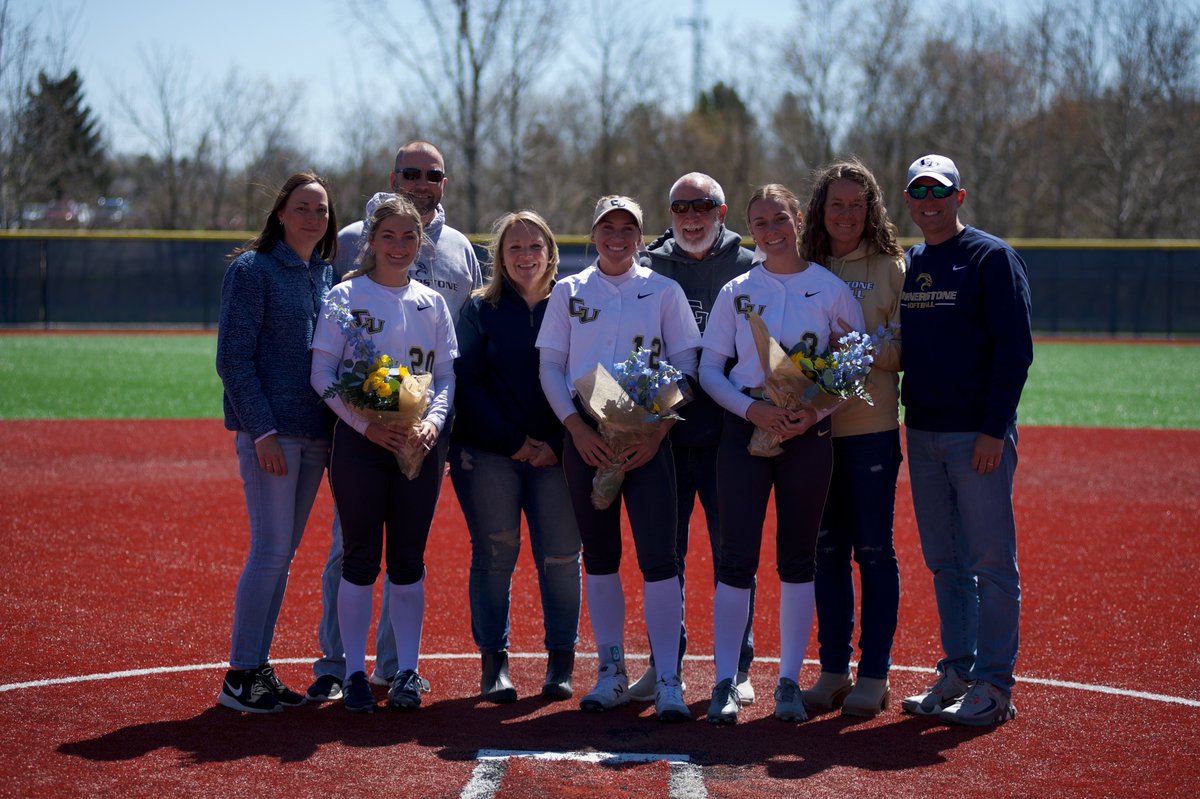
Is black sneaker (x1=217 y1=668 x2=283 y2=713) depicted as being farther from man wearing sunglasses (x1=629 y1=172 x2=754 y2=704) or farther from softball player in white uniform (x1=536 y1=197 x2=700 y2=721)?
man wearing sunglasses (x1=629 y1=172 x2=754 y2=704)

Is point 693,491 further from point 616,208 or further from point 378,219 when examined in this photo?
point 378,219

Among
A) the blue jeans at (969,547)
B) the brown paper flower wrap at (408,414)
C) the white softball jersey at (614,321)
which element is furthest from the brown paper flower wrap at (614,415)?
the blue jeans at (969,547)

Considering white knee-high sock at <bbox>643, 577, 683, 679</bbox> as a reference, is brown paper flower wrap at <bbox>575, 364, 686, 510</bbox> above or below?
above

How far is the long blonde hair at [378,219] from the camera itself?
5020 millimetres

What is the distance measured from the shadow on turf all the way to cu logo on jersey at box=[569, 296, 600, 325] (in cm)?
157

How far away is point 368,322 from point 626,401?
3.57ft

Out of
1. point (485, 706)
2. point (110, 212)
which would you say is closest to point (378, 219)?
point (485, 706)

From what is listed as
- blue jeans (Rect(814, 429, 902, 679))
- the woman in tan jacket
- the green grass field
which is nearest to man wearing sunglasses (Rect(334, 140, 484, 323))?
the woman in tan jacket

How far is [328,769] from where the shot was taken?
4.23m

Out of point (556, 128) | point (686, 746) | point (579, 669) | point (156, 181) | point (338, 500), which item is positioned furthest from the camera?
point (156, 181)

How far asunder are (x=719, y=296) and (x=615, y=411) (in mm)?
688

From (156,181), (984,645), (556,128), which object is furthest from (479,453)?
(156,181)

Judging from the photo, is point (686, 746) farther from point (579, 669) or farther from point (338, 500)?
point (338, 500)

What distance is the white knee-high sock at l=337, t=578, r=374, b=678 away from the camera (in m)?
5.00
